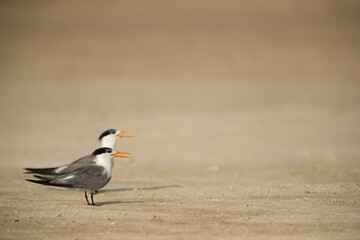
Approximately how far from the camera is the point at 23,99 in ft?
68.3

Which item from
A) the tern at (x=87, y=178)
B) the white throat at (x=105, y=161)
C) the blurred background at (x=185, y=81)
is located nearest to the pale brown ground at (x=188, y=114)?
the blurred background at (x=185, y=81)

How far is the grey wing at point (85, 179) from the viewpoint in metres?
7.93

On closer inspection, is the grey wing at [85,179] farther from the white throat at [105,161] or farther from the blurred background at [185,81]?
the blurred background at [185,81]

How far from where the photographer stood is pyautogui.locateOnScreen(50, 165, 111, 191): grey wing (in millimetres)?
7934

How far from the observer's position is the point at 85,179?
7965mm

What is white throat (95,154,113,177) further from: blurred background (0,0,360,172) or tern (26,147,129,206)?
blurred background (0,0,360,172)

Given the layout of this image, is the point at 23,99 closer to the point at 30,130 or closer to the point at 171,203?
the point at 30,130

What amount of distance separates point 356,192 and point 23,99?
1389cm

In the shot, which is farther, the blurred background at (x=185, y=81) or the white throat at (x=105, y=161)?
the blurred background at (x=185, y=81)

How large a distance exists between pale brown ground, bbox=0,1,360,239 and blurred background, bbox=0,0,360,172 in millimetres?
82

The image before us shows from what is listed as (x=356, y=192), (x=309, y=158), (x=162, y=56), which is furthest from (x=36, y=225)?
(x=162, y=56)

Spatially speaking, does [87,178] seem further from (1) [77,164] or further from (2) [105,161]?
(1) [77,164]

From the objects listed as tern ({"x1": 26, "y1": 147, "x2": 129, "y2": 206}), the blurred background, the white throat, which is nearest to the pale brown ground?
the blurred background

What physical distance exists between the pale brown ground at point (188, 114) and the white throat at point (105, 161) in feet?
1.35
